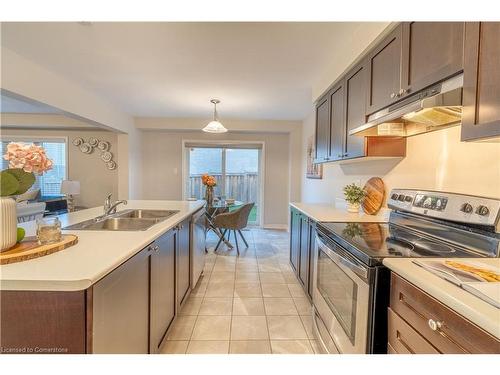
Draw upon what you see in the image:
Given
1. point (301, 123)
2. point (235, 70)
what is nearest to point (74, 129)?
point (235, 70)

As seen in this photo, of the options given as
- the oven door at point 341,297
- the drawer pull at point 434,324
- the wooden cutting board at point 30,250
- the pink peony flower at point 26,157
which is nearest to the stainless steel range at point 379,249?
the oven door at point 341,297

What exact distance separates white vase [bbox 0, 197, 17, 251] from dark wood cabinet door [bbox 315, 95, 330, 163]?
2.57m

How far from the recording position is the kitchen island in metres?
0.83

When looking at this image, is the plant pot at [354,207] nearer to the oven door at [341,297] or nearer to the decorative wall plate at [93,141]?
the oven door at [341,297]

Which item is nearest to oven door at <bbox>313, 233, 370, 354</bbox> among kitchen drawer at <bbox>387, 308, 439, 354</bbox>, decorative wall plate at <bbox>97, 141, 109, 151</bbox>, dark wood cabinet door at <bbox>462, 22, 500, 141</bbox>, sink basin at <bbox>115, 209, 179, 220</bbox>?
kitchen drawer at <bbox>387, 308, 439, 354</bbox>

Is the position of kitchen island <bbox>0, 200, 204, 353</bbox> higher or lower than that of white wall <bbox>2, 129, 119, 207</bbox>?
lower

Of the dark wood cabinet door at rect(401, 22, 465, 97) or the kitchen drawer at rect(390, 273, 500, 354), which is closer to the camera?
the kitchen drawer at rect(390, 273, 500, 354)

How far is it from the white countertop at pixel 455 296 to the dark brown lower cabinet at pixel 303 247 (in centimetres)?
118

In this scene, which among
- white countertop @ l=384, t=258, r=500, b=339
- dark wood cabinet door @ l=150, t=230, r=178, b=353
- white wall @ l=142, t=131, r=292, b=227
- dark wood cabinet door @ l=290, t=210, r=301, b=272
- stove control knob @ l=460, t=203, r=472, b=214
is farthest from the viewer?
white wall @ l=142, t=131, r=292, b=227

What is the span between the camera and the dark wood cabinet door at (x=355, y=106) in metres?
1.95

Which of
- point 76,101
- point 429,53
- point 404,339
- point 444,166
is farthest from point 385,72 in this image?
point 76,101

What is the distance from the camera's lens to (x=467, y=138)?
98cm

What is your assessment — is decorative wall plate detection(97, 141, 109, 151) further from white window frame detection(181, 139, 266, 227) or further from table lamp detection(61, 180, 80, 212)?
Result: white window frame detection(181, 139, 266, 227)
